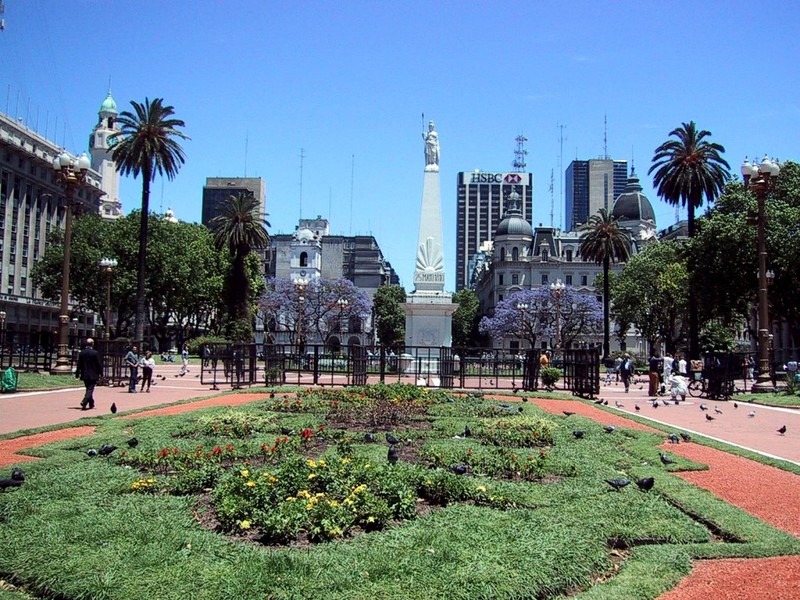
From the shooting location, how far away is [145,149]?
4566 centimetres

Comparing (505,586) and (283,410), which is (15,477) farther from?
(283,410)

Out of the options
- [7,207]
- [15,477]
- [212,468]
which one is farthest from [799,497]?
[7,207]

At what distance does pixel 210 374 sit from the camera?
122 feet

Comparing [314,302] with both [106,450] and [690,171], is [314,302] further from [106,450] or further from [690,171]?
[106,450]

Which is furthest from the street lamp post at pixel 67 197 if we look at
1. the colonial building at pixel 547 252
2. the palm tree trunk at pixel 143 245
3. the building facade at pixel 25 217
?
the colonial building at pixel 547 252

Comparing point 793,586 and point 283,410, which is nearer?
point 793,586

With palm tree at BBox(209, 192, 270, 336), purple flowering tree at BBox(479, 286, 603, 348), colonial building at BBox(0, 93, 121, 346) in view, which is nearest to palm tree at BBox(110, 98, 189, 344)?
palm tree at BBox(209, 192, 270, 336)

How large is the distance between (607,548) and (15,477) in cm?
672

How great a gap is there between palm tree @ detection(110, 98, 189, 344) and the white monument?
729 inches

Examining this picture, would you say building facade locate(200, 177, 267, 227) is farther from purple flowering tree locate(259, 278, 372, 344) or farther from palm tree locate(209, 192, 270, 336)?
palm tree locate(209, 192, 270, 336)

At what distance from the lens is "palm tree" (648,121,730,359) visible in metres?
45.9

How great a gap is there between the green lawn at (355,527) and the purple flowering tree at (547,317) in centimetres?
6960

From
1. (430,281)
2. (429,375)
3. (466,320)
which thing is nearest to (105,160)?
(466,320)

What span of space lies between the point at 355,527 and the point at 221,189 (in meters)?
138
